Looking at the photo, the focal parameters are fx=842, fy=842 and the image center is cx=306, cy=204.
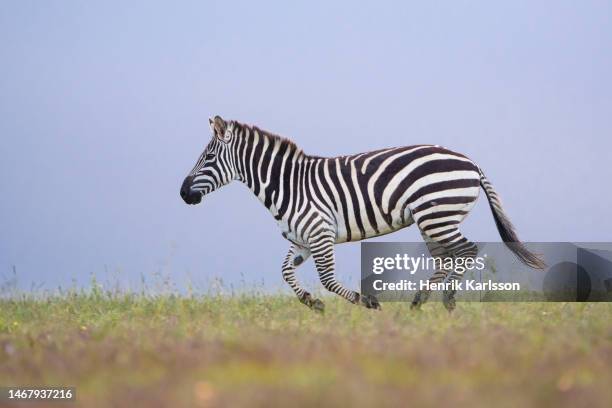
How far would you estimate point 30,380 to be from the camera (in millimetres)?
5855

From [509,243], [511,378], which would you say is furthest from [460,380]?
[509,243]

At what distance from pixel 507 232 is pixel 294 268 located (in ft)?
10.5

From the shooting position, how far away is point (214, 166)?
504 inches

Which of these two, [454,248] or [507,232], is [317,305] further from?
[507,232]

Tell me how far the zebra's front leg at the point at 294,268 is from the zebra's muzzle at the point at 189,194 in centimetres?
163

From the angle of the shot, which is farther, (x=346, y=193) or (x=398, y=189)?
(x=346, y=193)

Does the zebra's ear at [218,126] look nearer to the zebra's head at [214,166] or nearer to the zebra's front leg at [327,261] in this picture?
the zebra's head at [214,166]

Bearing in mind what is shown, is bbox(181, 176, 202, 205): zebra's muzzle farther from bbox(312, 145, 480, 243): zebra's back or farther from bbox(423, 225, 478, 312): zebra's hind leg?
bbox(423, 225, 478, 312): zebra's hind leg

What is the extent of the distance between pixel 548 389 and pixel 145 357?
291 centimetres

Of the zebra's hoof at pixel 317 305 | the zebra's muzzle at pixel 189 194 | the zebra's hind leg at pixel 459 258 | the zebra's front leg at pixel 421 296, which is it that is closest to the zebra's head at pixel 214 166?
the zebra's muzzle at pixel 189 194

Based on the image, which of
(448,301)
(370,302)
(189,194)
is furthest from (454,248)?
(189,194)

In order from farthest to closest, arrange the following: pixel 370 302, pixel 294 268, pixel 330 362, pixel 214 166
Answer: pixel 214 166 → pixel 294 268 → pixel 370 302 → pixel 330 362

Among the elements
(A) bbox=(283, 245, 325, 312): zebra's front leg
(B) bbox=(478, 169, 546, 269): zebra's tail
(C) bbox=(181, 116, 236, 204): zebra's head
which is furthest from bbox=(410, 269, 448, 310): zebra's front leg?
(C) bbox=(181, 116, 236, 204): zebra's head

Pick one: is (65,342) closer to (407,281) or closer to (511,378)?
(511,378)
